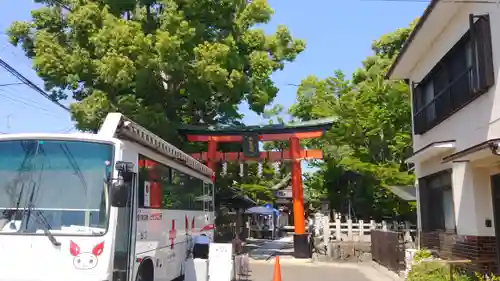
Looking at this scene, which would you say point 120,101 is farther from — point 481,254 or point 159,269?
Answer: point 481,254

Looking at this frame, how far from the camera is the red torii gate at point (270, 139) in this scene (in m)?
23.1

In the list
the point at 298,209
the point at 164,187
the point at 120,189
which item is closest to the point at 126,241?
the point at 120,189

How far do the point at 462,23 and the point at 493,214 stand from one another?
407 cm

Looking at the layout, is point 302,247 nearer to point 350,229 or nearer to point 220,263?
point 350,229

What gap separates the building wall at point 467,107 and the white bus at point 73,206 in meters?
6.32

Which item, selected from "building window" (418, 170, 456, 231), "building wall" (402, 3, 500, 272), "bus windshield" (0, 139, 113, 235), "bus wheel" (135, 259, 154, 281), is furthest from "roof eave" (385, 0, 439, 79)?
"bus wheel" (135, 259, 154, 281)

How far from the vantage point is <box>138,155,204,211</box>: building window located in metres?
9.25

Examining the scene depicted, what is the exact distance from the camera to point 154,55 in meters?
19.8

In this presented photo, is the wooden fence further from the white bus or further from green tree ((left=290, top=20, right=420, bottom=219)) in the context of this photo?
the white bus

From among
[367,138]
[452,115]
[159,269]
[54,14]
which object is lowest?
[159,269]

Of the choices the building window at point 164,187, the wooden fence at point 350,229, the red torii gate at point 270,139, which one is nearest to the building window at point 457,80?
the building window at point 164,187

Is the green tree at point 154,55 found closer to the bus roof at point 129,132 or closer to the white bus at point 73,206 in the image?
the bus roof at point 129,132

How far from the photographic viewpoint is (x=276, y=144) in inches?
1834

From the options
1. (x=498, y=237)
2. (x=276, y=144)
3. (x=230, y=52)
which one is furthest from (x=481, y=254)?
(x=276, y=144)
